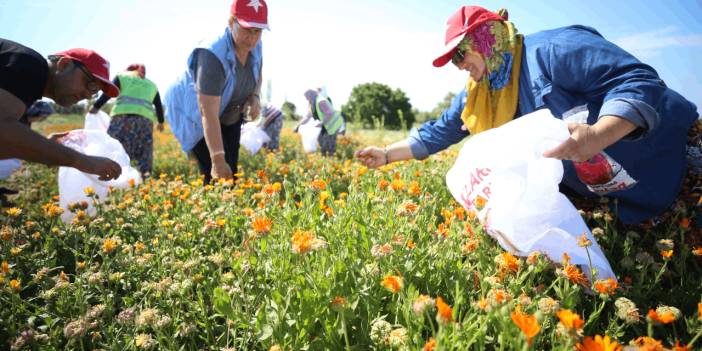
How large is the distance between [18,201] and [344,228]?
3227 mm

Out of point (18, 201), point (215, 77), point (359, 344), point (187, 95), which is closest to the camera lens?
point (359, 344)

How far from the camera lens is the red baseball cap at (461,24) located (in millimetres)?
1962

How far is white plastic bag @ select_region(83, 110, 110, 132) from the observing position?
14.6 ft

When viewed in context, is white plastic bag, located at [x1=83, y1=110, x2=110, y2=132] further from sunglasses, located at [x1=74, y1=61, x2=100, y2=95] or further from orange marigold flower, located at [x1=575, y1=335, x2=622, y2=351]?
orange marigold flower, located at [x1=575, y1=335, x2=622, y2=351]

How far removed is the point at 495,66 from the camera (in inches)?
80.7

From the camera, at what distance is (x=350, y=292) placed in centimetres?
143

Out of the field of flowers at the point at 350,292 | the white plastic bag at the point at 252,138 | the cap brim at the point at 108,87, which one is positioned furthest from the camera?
the white plastic bag at the point at 252,138

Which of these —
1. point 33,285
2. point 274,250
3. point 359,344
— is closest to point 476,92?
point 274,250

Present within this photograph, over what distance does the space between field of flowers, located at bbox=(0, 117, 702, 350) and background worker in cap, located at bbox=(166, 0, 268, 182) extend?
80cm

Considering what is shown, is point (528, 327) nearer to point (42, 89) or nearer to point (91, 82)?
point (42, 89)

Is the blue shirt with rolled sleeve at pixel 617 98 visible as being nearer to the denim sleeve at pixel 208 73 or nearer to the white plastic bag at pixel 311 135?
the denim sleeve at pixel 208 73

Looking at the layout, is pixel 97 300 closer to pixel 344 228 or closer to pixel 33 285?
pixel 33 285

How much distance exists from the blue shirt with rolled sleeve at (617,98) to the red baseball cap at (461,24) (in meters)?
0.29

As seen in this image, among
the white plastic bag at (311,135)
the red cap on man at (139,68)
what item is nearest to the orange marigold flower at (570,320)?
the red cap on man at (139,68)
